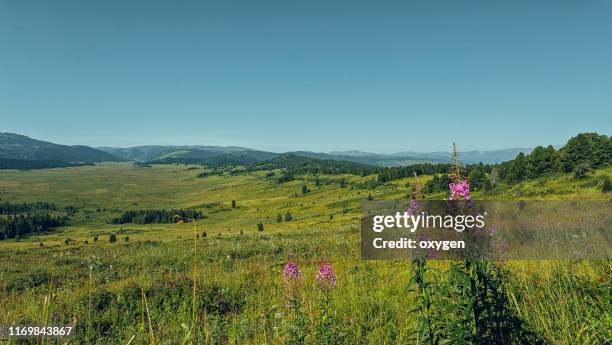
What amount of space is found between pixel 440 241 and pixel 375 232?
5.98 feet

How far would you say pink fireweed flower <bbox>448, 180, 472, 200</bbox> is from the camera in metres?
3.74

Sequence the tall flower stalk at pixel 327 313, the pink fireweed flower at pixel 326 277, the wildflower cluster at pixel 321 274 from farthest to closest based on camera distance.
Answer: the pink fireweed flower at pixel 326 277
the wildflower cluster at pixel 321 274
the tall flower stalk at pixel 327 313

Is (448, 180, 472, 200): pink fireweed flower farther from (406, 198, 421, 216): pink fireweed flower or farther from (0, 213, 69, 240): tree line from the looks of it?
(0, 213, 69, 240): tree line

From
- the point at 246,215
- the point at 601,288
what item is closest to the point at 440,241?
the point at 601,288

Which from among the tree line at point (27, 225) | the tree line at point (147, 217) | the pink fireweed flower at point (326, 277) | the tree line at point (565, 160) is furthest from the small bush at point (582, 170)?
the tree line at point (27, 225)

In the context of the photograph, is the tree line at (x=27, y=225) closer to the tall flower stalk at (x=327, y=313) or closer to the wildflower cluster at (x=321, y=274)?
Answer: the wildflower cluster at (x=321, y=274)

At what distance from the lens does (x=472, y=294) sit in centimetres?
388

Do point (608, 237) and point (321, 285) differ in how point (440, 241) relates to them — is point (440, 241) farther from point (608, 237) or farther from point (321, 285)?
point (608, 237)

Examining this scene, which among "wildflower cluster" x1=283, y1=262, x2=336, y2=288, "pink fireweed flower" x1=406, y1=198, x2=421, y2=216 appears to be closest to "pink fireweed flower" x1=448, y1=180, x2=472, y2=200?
"pink fireweed flower" x1=406, y1=198, x2=421, y2=216

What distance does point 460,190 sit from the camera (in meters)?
3.77

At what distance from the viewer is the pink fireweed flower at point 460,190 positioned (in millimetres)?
3738

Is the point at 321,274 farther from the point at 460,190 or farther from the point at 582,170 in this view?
the point at 582,170

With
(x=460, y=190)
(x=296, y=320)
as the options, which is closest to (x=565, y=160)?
(x=296, y=320)

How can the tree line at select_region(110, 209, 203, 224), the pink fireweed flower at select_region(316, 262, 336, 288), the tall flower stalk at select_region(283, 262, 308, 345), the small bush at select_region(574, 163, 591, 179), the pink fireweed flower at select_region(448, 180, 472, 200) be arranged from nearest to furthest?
the pink fireweed flower at select_region(448, 180, 472, 200), the tall flower stalk at select_region(283, 262, 308, 345), the pink fireweed flower at select_region(316, 262, 336, 288), the small bush at select_region(574, 163, 591, 179), the tree line at select_region(110, 209, 203, 224)
